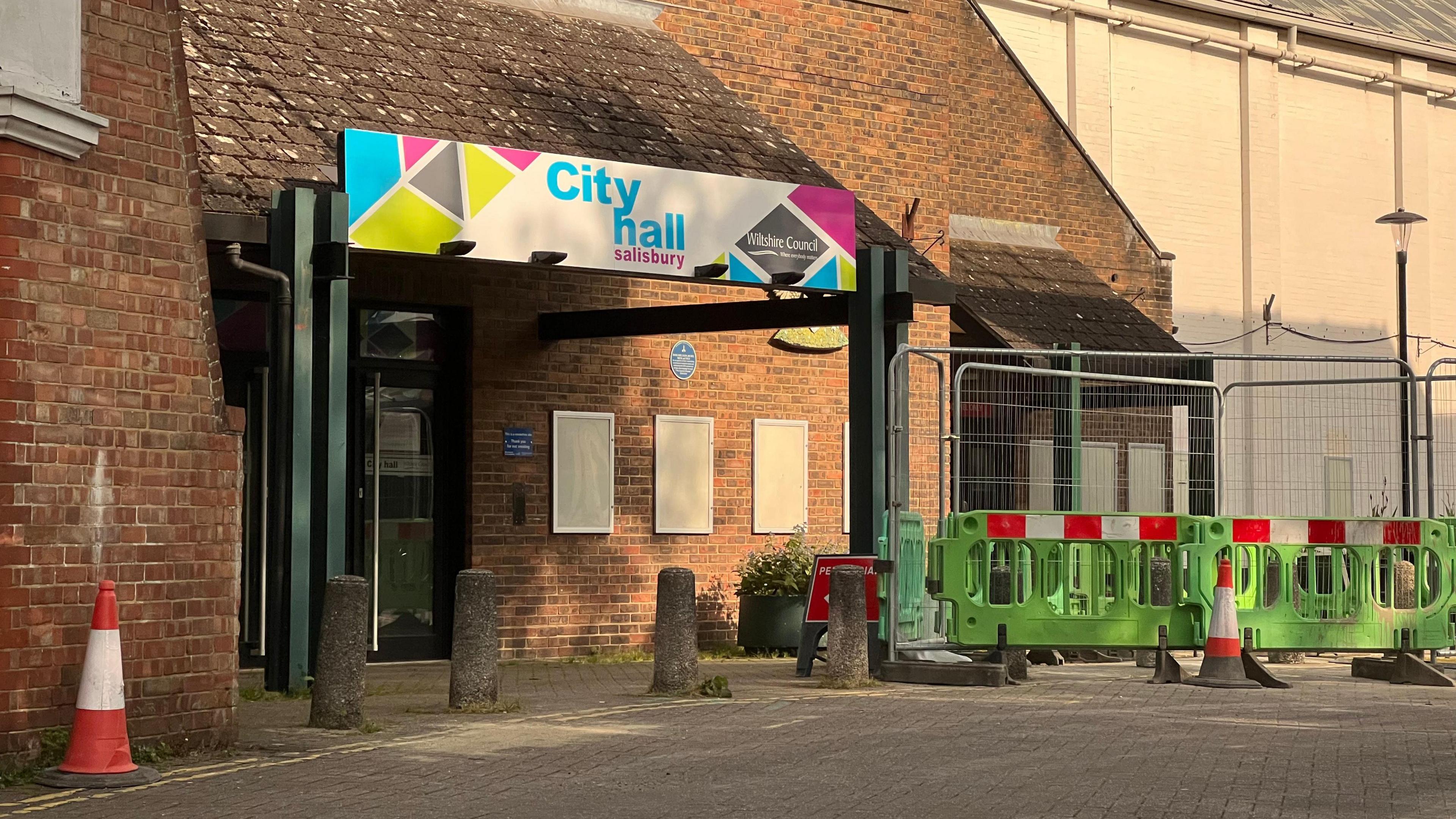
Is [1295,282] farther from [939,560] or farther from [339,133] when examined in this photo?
[339,133]

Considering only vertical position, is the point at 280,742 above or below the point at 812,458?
below

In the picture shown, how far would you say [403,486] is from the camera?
1528cm

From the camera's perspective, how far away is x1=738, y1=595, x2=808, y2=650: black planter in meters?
15.9

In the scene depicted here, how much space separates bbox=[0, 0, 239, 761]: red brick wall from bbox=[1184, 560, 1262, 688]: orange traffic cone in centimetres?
679

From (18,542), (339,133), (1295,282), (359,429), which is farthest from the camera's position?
(1295,282)

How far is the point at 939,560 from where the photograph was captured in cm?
1308

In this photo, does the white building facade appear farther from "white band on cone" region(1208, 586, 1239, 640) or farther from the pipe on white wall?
"white band on cone" region(1208, 586, 1239, 640)

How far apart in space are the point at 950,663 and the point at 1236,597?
2.21 m

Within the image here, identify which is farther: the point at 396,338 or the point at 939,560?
the point at 396,338

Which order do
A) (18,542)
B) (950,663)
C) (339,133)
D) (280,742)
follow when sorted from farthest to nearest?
(950,663) → (339,133) → (280,742) → (18,542)

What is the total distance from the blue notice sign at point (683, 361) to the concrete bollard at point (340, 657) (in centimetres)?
686

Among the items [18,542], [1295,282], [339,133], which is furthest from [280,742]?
[1295,282]

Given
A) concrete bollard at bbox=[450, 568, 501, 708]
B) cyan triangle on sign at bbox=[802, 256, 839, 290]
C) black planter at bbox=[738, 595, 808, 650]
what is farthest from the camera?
black planter at bbox=[738, 595, 808, 650]

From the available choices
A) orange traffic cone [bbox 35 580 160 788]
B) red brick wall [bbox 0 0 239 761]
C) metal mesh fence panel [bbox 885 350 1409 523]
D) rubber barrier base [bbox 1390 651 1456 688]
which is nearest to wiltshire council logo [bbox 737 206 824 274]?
metal mesh fence panel [bbox 885 350 1409 523]
